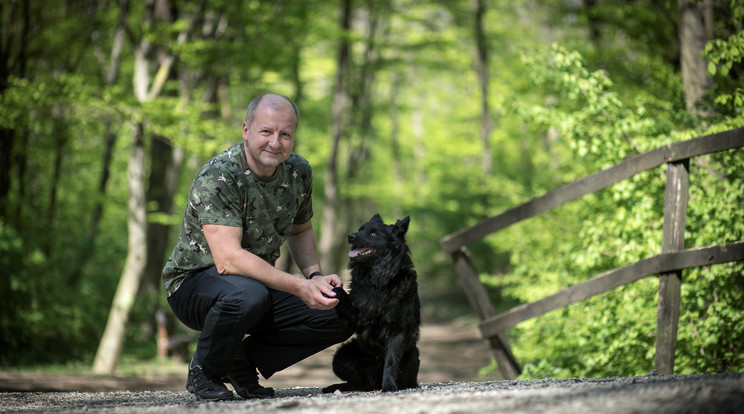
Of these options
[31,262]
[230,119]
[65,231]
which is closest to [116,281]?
[65,231]

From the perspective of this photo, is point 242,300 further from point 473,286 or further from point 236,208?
point 473,286

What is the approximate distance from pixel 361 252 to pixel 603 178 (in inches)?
81.3

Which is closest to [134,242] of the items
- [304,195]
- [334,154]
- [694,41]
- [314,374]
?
[314,374]

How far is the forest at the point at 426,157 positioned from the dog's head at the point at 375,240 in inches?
86.4

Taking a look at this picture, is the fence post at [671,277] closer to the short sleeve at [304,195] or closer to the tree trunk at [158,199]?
the short sleeve at [304,195]

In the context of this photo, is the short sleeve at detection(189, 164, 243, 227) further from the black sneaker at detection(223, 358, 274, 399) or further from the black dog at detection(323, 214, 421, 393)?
the black sneaker at detection(223, 358, 274, 399)

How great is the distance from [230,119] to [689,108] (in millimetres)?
14108

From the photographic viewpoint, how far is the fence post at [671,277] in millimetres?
4227

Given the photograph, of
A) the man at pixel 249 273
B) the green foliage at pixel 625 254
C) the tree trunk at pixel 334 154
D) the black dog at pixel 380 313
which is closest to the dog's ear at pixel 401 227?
the black dog at pixel 380 313

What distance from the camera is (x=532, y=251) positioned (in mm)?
8008

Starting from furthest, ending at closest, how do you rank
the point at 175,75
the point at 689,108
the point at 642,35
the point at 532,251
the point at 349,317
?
1. the point at 175,75
2. the point at 642,35
3. the point at 532,251
4. the point at 689,108
5. the point at 349,317

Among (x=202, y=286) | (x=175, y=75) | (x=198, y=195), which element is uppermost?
(x=175, y=75)

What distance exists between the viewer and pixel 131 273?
31.7ft

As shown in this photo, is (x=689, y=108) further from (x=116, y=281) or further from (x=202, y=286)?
(x=116, y=281)
